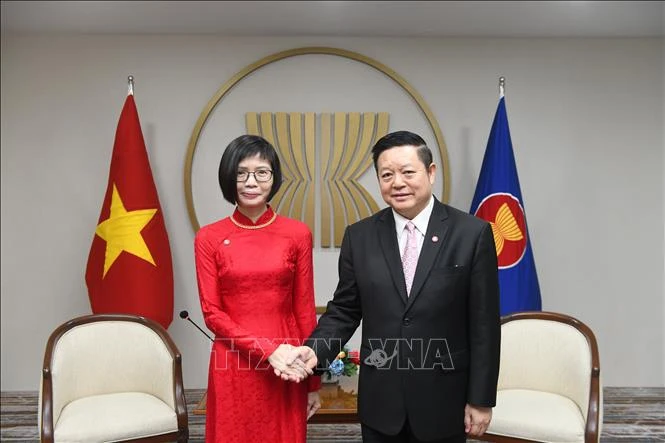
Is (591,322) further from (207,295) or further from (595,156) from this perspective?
(207,295)

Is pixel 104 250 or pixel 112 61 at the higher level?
pixel 112 61

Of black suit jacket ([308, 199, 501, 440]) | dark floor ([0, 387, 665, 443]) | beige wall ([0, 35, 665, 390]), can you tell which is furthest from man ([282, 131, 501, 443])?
beige wall ([0, 35, 665, 390])

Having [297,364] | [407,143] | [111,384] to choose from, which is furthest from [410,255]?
[111,384]

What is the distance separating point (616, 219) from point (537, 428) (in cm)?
227

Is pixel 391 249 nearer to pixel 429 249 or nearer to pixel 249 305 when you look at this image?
pixel 429 249

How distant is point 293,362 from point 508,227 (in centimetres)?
247

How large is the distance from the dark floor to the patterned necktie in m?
2.03

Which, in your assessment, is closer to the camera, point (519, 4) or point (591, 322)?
point (519, 4)

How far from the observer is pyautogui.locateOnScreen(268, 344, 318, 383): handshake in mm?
1883

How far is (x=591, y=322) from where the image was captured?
14.7 ft

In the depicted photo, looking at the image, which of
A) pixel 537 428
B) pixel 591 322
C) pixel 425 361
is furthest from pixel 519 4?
pixel 425 361

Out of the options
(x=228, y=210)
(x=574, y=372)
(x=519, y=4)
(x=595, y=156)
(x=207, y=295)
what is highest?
(x=519, y=4)

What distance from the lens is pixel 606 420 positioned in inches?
151

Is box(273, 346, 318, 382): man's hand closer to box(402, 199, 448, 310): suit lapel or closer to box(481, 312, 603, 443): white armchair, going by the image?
box(402, 199, 448, 310): suit lapel
